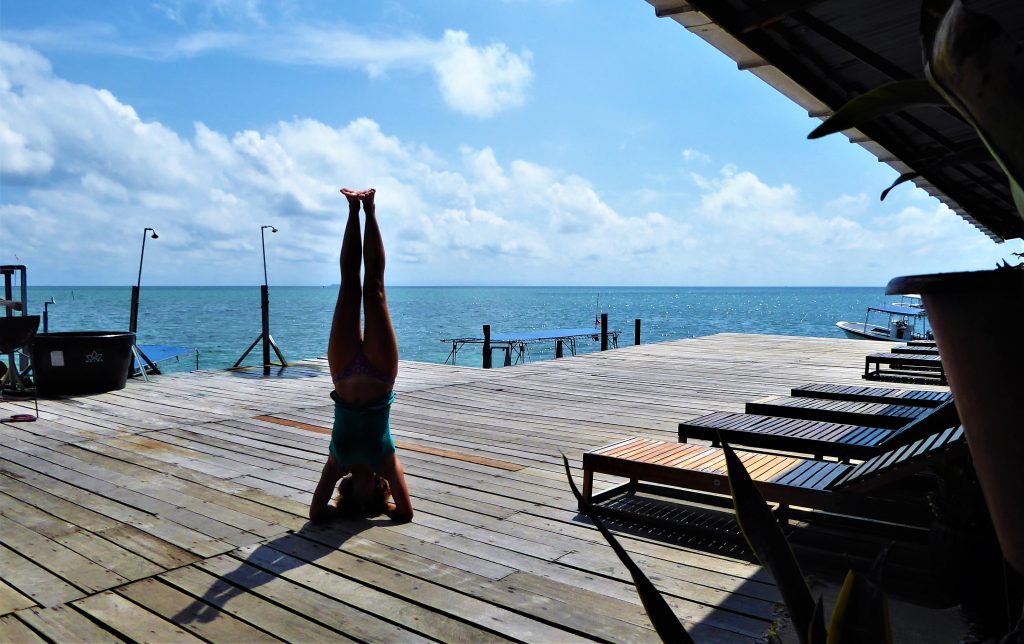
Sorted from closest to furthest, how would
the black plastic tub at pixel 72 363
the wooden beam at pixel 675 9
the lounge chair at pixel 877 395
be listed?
the wooden beam at pixel 675 9 < the lounge chair at pixel 877 395 < the black plastic tub at pixel 72 363

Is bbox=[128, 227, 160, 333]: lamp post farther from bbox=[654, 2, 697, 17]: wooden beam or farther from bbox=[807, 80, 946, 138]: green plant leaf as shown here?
bbox=[807, 80, 946, 138]: green plant leaf

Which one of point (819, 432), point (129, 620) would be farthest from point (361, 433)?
point (819, 432)

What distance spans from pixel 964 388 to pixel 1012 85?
1.81ft

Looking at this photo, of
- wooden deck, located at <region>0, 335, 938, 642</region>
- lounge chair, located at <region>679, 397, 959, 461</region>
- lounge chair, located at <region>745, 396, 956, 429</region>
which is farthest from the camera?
lounge chair, located at <region>745, 396, 956, 429</region>

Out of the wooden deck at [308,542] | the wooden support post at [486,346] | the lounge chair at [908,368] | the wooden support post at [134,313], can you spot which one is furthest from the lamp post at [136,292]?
the lounge chair at [908,368]

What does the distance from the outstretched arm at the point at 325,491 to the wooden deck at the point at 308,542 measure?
4.1 inches

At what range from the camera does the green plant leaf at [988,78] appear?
2.58ft

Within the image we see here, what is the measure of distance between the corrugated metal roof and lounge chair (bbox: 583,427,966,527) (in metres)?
1.21

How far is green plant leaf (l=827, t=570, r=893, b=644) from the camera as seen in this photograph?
827 mm

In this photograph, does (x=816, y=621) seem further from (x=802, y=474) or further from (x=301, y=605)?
(x=802, y=474)

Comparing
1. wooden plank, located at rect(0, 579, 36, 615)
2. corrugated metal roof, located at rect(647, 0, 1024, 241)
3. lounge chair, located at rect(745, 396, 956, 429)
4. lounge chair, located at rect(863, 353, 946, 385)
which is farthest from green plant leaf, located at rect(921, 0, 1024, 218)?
lounge chair, located at rect(863, 353, 946, 385)

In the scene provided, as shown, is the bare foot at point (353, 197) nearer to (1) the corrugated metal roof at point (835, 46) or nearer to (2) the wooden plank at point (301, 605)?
(2) the wooden plank at point (301, 605)

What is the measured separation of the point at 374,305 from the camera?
11.9 ft

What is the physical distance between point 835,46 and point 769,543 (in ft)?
15.4
